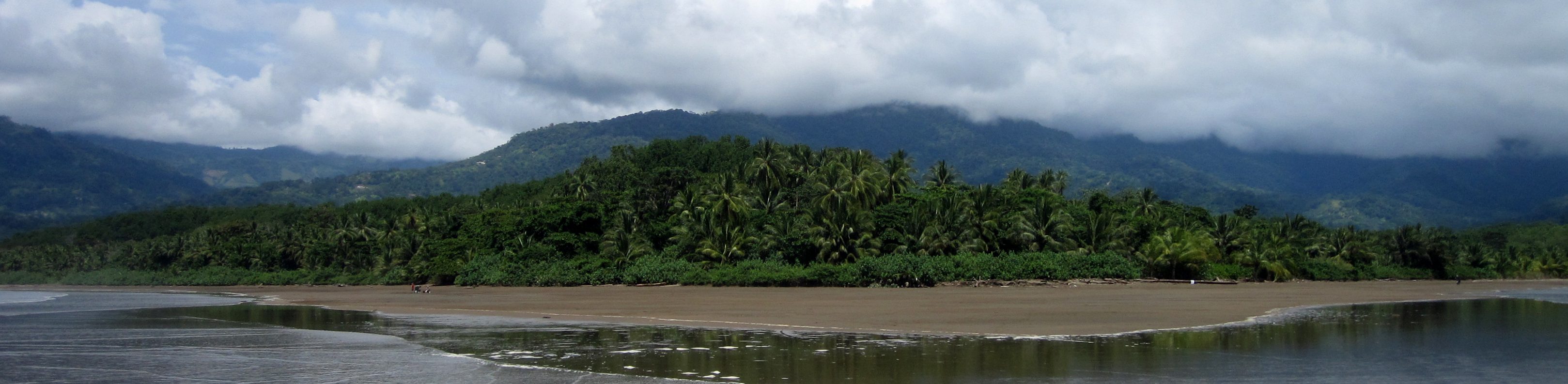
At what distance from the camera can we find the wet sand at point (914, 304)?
896 inches

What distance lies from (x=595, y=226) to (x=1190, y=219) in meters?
42.3

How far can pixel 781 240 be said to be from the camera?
5284 cm

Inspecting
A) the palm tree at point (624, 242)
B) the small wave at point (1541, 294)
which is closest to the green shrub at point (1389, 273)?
the small wave at point (1541, 294)

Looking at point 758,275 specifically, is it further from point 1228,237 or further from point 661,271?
point 1228,237

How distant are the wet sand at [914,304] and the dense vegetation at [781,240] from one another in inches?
109

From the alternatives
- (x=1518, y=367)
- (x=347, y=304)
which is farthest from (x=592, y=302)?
(x=1518, y=367)

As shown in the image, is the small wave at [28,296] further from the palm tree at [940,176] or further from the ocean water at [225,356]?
the palm tree at [940,176]

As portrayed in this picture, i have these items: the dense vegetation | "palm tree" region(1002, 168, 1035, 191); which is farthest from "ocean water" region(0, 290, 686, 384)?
"palm tree" region(1002, 168, 1035, 191)

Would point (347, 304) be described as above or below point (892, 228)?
below

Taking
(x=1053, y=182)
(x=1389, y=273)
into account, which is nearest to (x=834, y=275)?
(x=1053, y=182)

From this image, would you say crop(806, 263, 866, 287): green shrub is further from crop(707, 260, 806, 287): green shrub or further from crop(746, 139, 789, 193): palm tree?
crop(746, 139, 789, 193): palm tree

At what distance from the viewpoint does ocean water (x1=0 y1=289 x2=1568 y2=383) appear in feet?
45.0

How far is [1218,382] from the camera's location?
12.6 meters

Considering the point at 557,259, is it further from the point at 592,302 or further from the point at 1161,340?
the point at 1161,340
